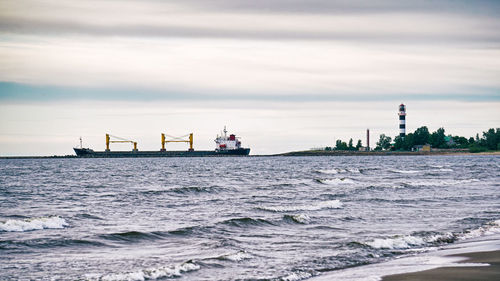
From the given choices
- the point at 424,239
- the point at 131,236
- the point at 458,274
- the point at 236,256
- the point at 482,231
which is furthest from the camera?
the point at 482,231

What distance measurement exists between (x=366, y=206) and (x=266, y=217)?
7558mm

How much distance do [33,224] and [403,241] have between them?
13614mm

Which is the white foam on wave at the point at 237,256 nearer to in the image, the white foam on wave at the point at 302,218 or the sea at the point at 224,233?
the sea at the point at 224,233

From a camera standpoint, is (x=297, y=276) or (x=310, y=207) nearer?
(x=297, y=276)

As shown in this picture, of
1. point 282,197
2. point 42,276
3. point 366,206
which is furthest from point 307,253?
point 282,197

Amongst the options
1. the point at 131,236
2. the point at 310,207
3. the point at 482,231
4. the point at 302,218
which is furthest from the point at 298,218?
the point at 131,236

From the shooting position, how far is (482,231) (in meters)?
22.8

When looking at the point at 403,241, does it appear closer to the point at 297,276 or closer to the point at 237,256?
the point at 237,256

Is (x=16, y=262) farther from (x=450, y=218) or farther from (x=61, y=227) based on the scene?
(x=450, y=218)

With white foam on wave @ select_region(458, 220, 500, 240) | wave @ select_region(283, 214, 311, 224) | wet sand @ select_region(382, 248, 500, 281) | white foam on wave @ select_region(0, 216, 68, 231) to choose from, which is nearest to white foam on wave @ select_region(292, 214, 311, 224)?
wave @ select_region(283, 214, 311, 224)

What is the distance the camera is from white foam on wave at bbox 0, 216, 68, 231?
22.8 metres

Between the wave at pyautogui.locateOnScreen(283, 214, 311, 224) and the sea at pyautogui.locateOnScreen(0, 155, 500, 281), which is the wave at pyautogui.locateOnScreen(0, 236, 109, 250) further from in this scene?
the wave at pyautogui.locateOnScreen(283, 214, 311, 224)

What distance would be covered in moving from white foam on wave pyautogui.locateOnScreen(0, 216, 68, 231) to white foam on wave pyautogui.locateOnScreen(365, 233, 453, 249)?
38.8ft

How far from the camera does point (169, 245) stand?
19.7 metres
